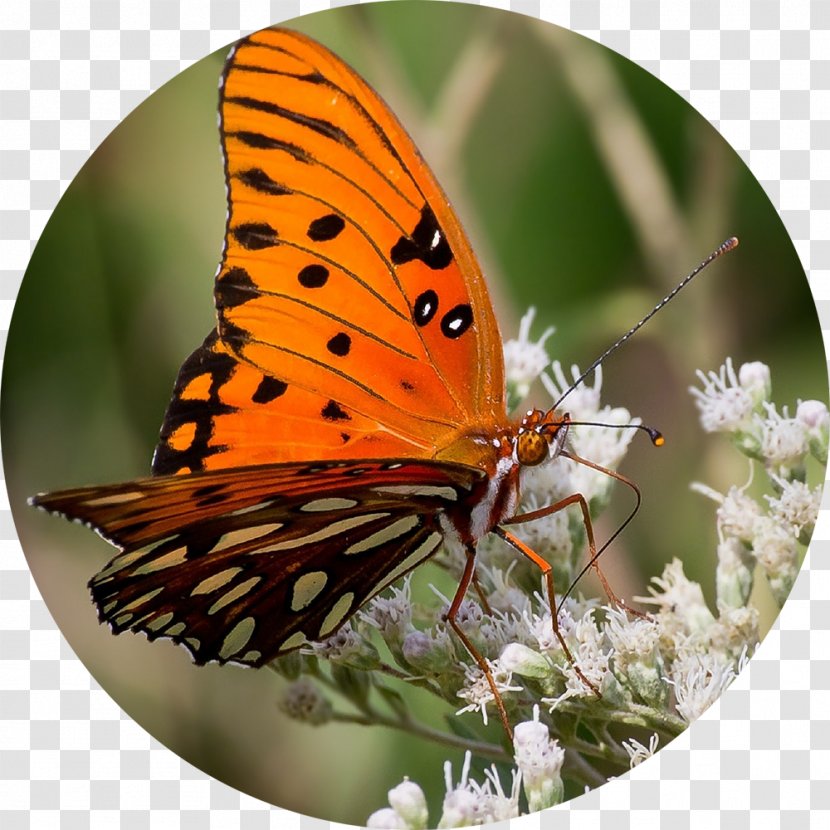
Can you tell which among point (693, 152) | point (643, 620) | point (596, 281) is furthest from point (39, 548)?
point (693, 152)

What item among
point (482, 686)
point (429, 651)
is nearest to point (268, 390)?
point (429, 651)

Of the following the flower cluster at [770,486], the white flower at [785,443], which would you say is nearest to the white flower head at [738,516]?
the flower cluster at [770,486]

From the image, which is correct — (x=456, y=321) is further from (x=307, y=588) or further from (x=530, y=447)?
(x=307, y=588)

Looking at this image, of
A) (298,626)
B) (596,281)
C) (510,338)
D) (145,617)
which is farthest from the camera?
(596,281)

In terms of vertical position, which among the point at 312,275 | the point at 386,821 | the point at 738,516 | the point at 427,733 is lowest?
the point at 386,821

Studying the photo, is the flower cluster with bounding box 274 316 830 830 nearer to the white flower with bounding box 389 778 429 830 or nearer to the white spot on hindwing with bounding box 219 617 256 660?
the white flower with bounding box 389 778 429 830

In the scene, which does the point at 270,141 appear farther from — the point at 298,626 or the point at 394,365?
the point at 298,626

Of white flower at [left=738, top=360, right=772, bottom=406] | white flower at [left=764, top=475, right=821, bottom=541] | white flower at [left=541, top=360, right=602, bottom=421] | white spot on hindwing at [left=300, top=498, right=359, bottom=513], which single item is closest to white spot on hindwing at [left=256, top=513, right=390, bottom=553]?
white spot on hindwing at [left=300, top=498, right=359, bottom=513]
